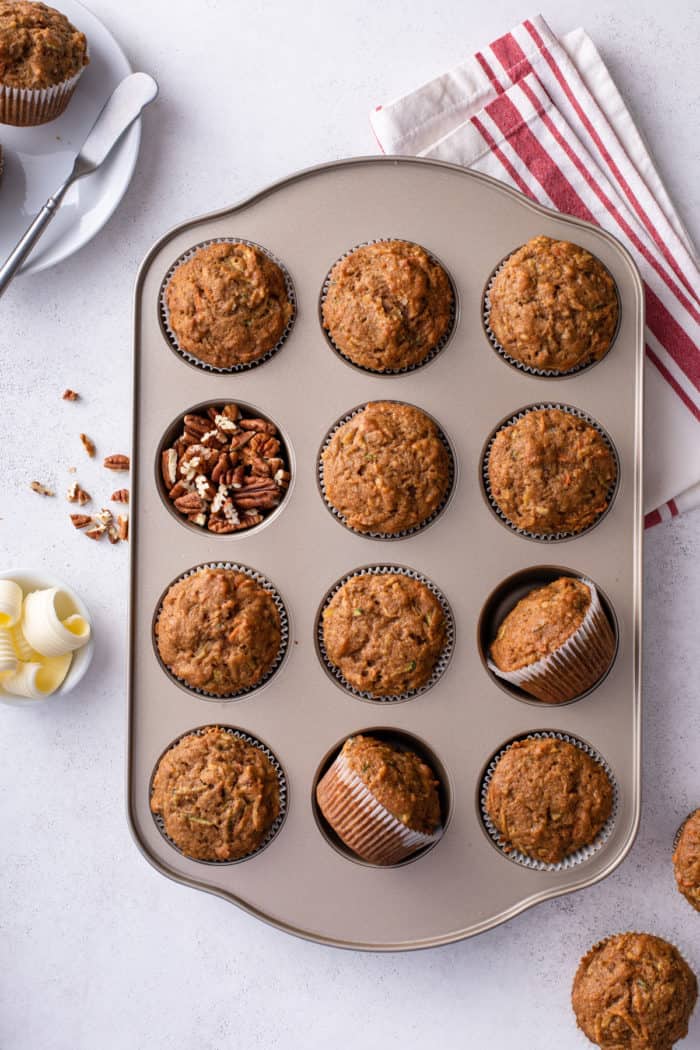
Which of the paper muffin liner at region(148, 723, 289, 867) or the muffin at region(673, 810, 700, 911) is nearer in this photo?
the paper muffin liner at region(148, 723, 289, 867)

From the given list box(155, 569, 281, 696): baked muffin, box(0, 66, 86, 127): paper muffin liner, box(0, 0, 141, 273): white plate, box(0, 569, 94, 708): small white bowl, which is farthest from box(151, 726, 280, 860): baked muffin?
box(0, 66, 86, 127): paper muffin liner

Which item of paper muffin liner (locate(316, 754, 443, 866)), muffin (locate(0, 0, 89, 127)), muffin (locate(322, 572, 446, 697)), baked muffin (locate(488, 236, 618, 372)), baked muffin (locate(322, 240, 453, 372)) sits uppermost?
muffin (locate(0, 0, 89, 127))

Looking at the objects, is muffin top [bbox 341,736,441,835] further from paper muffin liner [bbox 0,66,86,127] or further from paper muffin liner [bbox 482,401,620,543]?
paper muffin liner [bbox 0,66,86,127]

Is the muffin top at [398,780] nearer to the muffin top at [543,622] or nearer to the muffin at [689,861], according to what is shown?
the muffin top at [543,622]

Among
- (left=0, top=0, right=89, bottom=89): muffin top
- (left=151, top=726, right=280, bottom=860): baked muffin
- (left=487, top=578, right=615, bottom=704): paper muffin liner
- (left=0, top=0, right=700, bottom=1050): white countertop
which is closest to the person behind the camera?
(left=487, top=578, right=615, bottom=704): paper muffin liner

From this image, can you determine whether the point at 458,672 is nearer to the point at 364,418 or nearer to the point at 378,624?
the point at 378,624

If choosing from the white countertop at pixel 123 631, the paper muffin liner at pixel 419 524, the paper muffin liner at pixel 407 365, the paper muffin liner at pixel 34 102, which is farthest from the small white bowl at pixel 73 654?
the paper muffin liner at pixel 34 102
